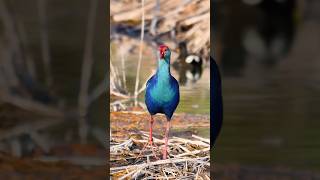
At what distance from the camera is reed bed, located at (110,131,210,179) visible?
4258 millimetres

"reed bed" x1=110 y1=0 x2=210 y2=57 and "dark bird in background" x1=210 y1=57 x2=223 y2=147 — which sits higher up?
"reed bed" x1=110 y1=0 x2=210 y2=57

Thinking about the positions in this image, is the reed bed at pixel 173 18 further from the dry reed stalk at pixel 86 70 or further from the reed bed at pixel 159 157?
the dry reed stalk at pixel 86 70

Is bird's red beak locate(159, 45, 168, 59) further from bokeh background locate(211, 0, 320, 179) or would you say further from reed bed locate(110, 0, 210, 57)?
bokeh background locate(211, 0, 320, 179)

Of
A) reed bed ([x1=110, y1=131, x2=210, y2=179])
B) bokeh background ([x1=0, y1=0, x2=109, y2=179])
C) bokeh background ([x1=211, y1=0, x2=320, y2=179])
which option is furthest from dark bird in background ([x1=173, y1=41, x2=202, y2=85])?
bokeh background ([x1=0, y1=0, x2=109, y2=179])

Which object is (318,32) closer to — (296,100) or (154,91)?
(296,100)

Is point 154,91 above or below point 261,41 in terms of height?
below

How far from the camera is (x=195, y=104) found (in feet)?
13.8

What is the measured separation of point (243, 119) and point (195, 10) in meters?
1.14

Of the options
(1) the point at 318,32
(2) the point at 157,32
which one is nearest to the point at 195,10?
(2) the point at 157,32

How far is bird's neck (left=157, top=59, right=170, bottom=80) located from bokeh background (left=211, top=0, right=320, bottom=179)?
0.92m

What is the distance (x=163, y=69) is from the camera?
14.0ft

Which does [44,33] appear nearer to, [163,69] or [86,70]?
[86,70]

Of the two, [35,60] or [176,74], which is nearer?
[176,74]

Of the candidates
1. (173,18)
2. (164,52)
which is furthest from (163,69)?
(173,18)
